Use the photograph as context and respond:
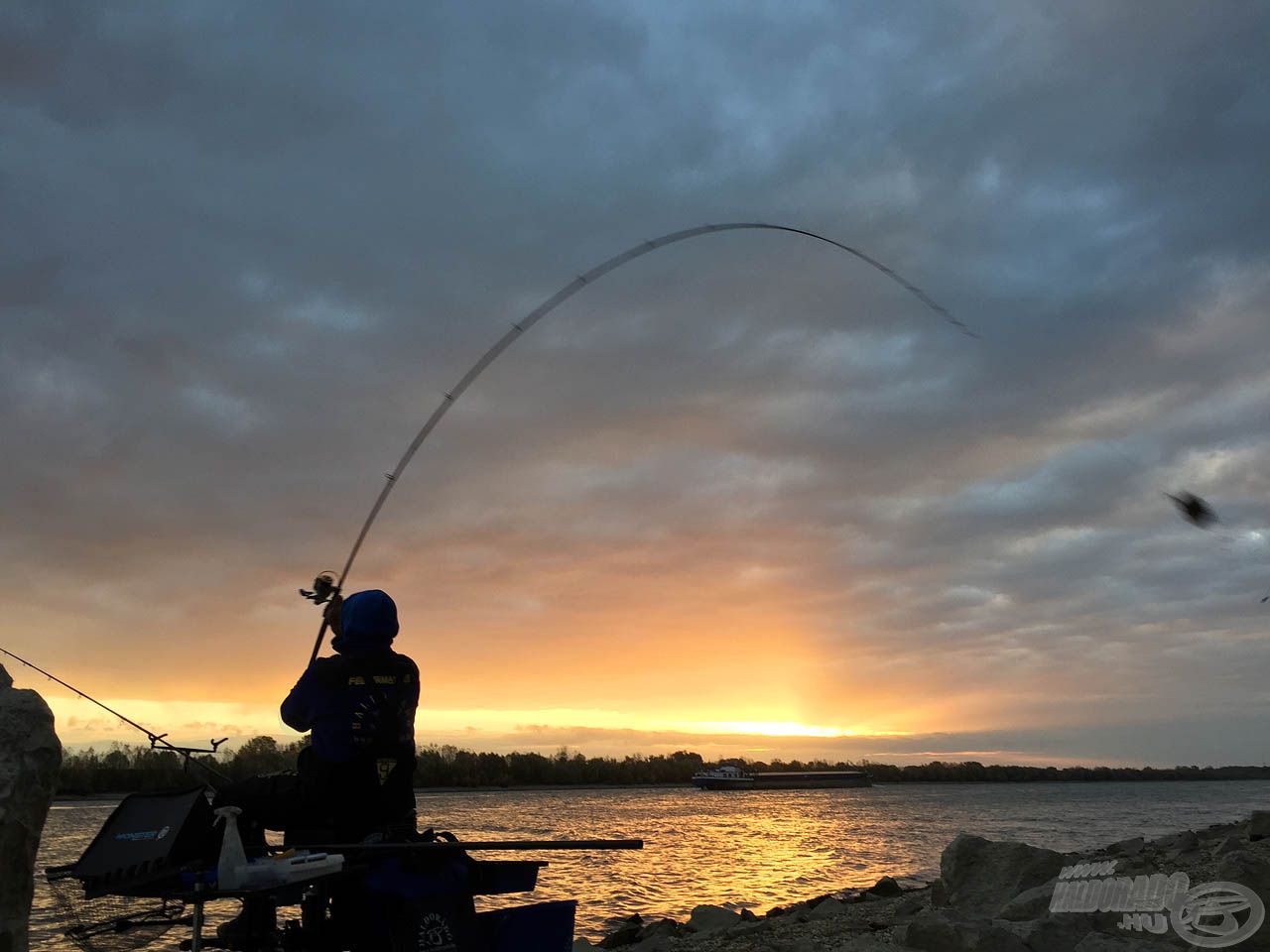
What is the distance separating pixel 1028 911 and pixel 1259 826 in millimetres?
5541

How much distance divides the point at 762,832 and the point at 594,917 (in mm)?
29498

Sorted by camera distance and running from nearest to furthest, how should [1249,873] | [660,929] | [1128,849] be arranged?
[1249,873], [660,929], [1128,849]

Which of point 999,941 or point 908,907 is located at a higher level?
point 999,941

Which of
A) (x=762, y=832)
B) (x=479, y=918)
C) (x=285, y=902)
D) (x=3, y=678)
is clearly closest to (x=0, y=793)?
(x=3, y=678)

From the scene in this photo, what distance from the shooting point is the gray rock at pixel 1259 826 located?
41.0 ft

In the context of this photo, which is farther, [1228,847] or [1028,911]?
[1228,847]

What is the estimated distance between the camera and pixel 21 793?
5160 millimetres

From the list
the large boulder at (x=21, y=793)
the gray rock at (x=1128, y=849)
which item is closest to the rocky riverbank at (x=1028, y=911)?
the gray rock at (x=1128, y=849)

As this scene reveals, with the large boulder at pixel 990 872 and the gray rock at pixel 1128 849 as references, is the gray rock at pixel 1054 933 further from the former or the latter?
the gray rock at pixel 1128 849

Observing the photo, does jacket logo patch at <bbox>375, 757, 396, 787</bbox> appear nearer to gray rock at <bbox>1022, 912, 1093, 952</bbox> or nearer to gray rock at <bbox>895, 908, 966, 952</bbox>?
gray rock at <bbox>895, 908, 966, 952</bbox>

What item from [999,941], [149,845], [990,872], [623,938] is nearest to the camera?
[149,845]

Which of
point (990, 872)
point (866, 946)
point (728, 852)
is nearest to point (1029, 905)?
point (866, 946)

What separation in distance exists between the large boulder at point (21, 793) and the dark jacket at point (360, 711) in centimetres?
140

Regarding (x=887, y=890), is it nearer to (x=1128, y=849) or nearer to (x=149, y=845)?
(x=1128, y=849)
